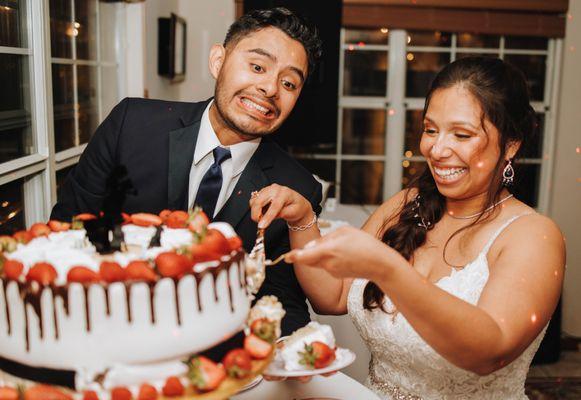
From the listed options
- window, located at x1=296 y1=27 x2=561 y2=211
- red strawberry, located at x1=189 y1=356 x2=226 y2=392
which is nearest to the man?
red strawberry, located at x1=189 y1=356 x2=226 y2=392

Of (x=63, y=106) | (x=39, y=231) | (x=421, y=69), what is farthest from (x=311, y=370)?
(x=421, y=69)

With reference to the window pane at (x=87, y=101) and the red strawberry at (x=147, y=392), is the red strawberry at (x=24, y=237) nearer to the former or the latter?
the red strawberry at (x=147, y=392)

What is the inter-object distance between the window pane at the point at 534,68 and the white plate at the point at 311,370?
421 centimetres

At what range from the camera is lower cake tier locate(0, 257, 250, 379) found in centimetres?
95

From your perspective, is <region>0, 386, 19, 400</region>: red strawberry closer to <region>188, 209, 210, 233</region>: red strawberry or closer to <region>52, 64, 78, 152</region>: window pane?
<region>188, 209, 210, 233</region>: red strawberry

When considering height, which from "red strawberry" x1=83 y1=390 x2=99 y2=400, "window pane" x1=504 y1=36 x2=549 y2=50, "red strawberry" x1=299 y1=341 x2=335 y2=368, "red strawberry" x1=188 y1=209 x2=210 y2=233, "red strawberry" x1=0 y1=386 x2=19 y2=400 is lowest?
"red strawberry" x1=299 y1=341 x2=335 y2=368

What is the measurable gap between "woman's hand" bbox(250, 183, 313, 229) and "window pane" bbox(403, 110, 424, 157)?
3450mm

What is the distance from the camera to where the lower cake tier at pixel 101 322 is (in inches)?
37.6

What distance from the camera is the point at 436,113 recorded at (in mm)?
1706

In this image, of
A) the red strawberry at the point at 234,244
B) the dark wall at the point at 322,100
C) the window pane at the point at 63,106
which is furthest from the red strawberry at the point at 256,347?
the dark wall at the point at 322,100

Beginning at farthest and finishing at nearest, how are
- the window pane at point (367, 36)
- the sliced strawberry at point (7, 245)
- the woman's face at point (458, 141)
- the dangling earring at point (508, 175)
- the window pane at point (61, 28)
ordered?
1. the window pane at point (367, 36)
2. the window pane at point (61, 28)
3. the dangling earring at point (508, 175)
4. the woman's face at point (458, 141)
5. the sliced strawberry at point (7, 245)

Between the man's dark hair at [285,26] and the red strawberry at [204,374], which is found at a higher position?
the man's dark hair at [285,26]

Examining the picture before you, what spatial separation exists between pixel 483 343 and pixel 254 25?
3.83 ft

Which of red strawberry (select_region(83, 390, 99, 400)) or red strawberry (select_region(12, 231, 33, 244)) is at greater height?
red strawberry (select_region(12, 231, 33, 244))
